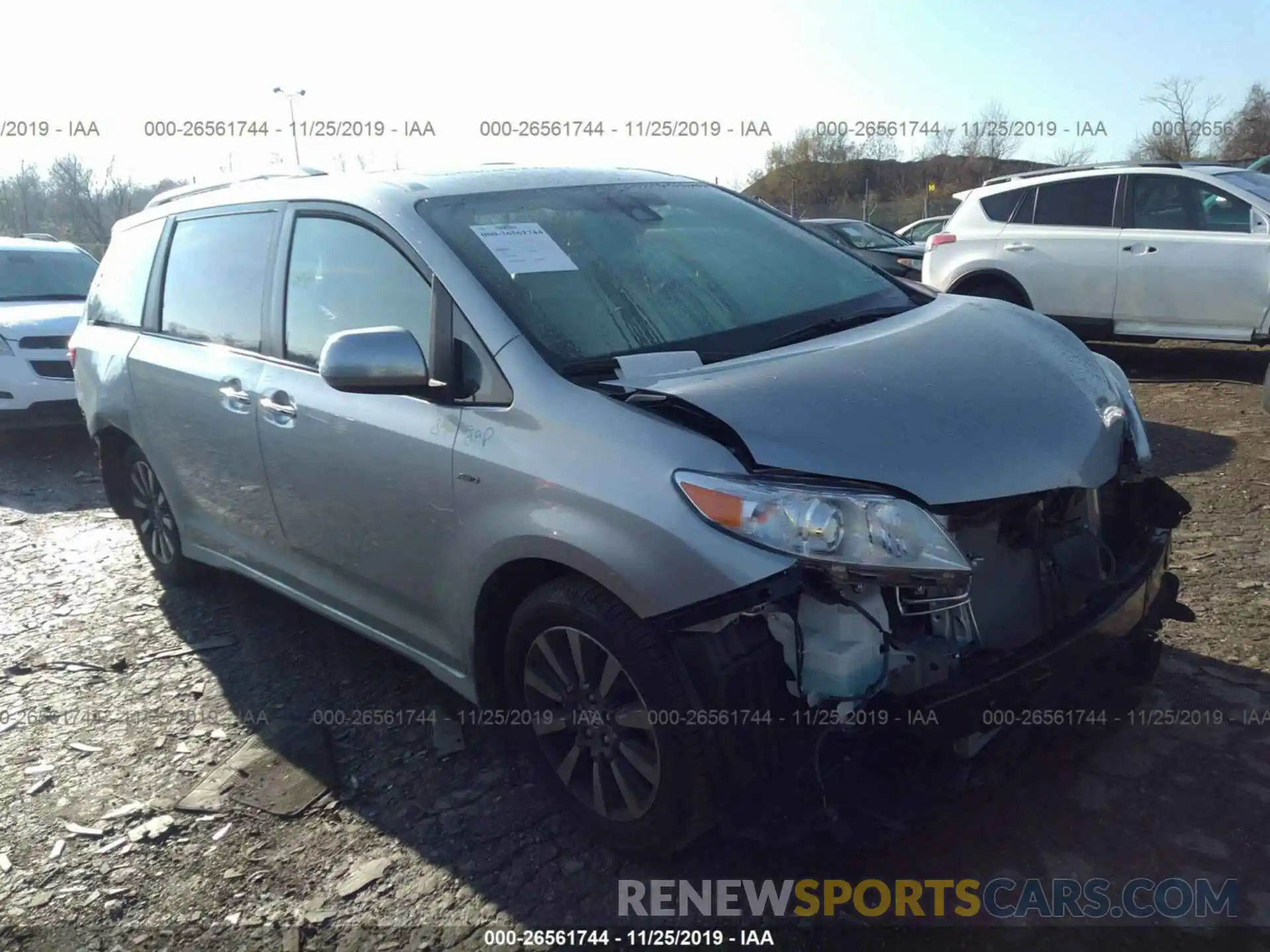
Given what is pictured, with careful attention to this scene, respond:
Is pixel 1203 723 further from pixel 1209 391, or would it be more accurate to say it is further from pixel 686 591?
pixel 1209 391

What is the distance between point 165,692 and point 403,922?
1862 mm

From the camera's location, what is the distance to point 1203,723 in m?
3.09

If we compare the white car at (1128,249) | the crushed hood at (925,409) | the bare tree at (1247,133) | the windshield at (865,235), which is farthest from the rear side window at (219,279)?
the bare tree at (1247,133)

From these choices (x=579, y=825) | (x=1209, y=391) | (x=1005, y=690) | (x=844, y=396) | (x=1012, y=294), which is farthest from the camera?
(x=1012, y=294)

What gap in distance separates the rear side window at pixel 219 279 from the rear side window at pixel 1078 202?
7080 mm

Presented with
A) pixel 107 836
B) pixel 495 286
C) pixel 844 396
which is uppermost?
pixel 495 286

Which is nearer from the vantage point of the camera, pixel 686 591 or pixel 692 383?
pixel 686 591

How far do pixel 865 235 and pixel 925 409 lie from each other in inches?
569

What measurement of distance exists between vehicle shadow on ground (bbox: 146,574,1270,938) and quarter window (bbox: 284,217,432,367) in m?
1.26

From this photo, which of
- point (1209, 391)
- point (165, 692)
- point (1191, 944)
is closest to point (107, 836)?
point (165, 692)

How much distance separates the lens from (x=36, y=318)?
826 cm

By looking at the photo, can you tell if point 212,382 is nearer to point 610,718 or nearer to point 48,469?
point 610,718

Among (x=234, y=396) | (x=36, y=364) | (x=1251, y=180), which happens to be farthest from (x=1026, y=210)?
(x=36, y=364)

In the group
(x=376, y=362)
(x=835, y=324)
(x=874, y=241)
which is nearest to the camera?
(x=376, y=362)
